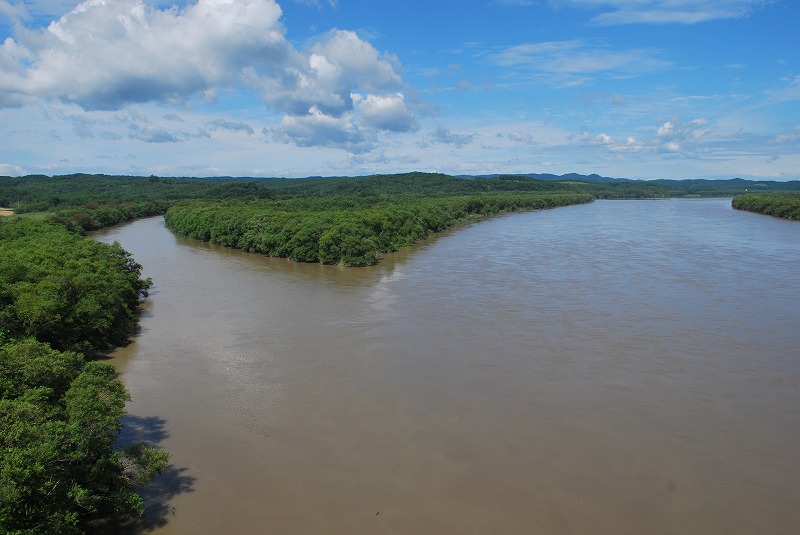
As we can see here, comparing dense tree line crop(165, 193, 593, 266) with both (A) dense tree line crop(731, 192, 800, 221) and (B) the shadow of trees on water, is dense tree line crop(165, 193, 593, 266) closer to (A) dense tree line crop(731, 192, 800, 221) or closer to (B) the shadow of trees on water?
(B) the shadow of trees on water

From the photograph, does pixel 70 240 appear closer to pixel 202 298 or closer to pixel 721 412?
pixel 202 298

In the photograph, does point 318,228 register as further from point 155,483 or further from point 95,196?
point 95,196

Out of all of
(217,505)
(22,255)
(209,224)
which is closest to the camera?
(217,505)

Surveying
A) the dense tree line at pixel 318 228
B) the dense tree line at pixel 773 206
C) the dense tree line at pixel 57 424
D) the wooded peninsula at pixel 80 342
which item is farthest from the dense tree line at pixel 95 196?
the dense tree line at pixel 773 206

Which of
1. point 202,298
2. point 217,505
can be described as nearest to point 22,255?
point 202,298

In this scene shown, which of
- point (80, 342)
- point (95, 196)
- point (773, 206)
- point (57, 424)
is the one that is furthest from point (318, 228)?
point (773, 206)

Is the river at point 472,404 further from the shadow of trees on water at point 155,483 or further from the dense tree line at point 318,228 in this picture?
the dense tree line at point 318,228
